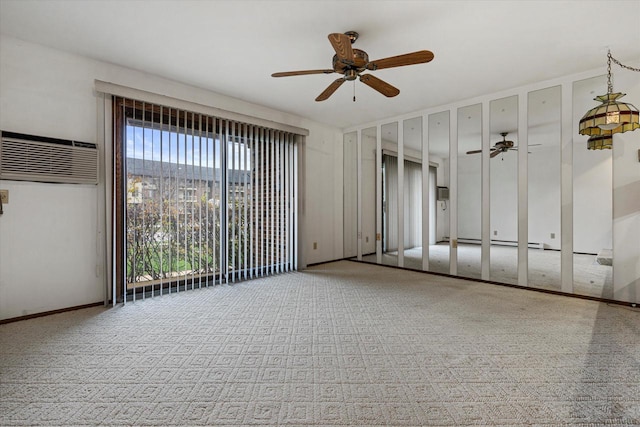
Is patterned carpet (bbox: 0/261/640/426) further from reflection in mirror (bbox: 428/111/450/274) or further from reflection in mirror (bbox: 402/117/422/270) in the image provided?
reflection in mirror (bbox: 402/117/422/270)

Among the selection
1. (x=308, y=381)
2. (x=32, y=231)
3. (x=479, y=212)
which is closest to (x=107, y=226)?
(x=32, y=231)

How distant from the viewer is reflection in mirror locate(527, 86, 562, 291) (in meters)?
3.75

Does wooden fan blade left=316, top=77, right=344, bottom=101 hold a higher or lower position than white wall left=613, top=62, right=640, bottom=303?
higher

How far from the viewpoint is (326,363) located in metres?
2.04

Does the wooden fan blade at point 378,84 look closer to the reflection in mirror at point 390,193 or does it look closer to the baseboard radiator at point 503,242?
the reflection in mirror at point 390,193

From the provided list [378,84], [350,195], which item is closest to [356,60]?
[378,84]

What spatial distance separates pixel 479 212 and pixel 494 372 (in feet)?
9.54

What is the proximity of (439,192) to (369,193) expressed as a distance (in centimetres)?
132

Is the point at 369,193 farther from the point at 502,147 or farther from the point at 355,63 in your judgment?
the point at 355,63

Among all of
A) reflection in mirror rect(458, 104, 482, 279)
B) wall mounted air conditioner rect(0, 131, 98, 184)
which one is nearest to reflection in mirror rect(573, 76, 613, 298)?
reflection in mirror rect(458, 104, 482, 279)

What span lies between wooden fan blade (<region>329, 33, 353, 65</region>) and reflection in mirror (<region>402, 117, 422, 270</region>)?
2.80 metres

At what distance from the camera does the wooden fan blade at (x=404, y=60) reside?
96.1 inches

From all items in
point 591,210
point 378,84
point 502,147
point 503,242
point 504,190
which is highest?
point 378,84

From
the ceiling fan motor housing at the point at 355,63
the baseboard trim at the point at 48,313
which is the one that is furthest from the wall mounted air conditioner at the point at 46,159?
the ceiling fan motor housing at the point at 355,63
